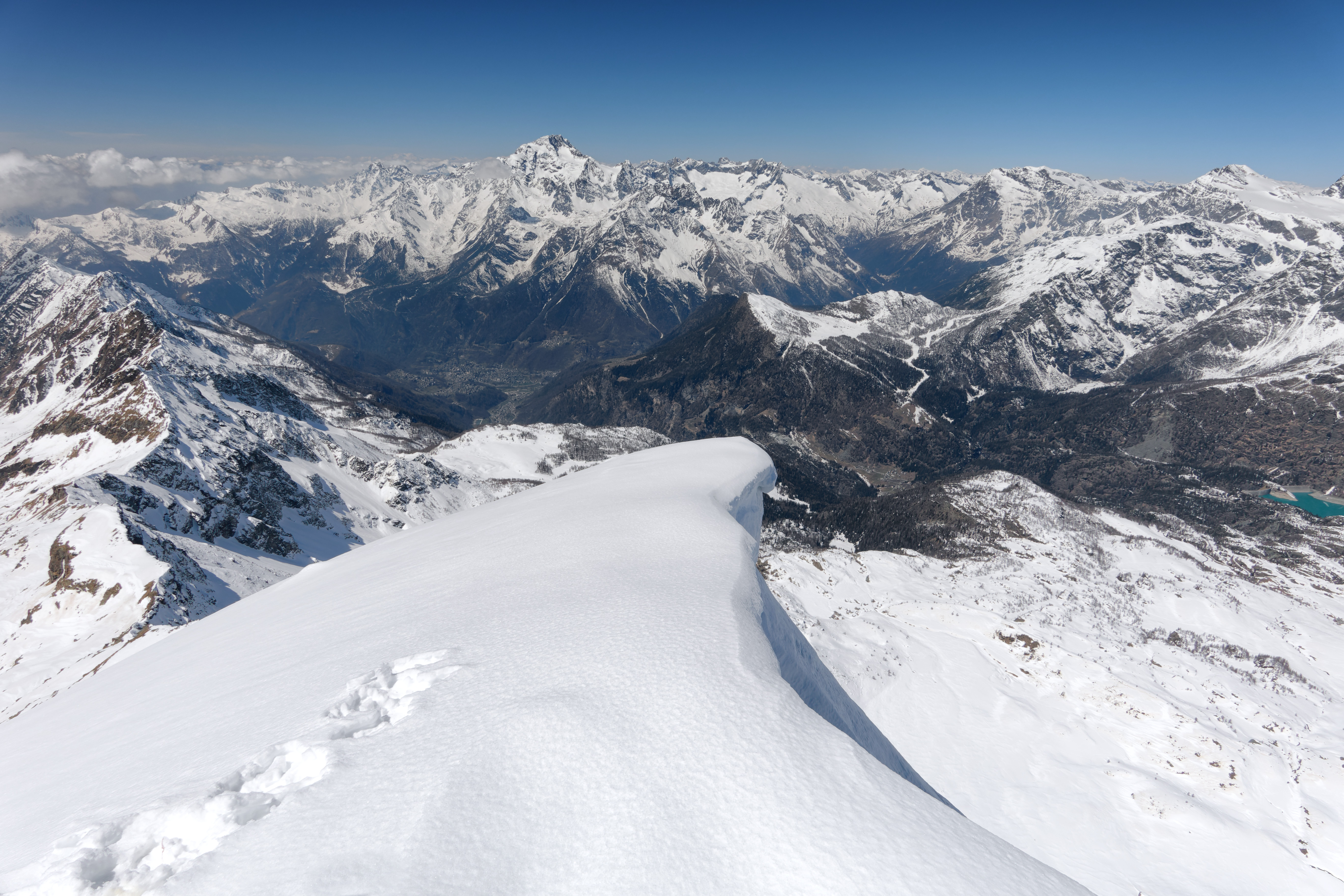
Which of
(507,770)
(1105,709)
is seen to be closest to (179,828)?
(507,770)

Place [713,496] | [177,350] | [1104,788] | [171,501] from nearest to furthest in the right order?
[713,496]
[1104,788]
[171,501]
[177,350]

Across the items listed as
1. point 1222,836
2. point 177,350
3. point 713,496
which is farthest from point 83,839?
point 177,350

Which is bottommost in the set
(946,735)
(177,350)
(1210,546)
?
(1210,546)

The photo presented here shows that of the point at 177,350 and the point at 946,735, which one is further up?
the point at 177,350

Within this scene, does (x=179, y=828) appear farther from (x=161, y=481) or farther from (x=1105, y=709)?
(x=161, y=481)

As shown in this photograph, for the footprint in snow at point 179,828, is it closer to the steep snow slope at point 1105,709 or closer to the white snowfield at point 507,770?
the white snowfield at point 507,770

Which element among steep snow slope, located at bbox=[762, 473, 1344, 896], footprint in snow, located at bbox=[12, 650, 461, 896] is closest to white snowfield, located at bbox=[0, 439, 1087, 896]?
footprint in snow, located at bbox=[12, 650, 461, 896]

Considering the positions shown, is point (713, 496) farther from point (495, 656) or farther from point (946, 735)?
point (946, 735)

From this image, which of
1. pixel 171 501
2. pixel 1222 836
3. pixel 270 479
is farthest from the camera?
pixel 270 479

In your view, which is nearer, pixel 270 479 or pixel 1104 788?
pixel 1104 788
